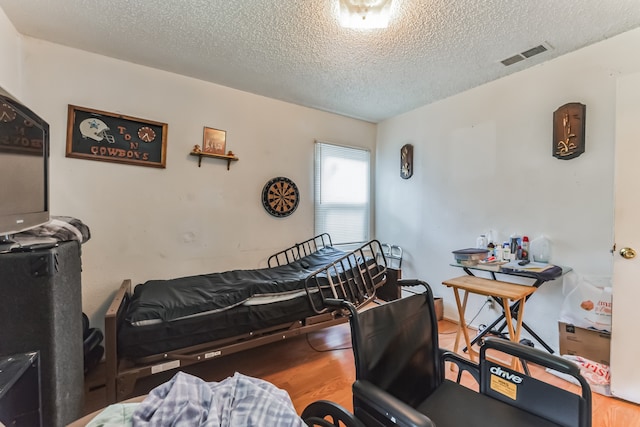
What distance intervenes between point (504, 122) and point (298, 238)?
7.93 feet

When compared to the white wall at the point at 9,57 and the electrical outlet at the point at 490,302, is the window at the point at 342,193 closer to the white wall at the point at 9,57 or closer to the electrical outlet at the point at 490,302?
the electrical outlet at the point at 490,302

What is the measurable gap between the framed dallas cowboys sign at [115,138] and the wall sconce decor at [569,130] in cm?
336

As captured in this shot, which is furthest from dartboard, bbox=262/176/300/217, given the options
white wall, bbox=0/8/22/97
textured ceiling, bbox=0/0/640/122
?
white wall, bbox=0/8/22/97

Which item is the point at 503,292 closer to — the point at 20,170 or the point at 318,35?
the point at 318,35

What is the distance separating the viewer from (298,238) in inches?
132

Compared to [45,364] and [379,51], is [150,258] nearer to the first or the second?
[45,364]

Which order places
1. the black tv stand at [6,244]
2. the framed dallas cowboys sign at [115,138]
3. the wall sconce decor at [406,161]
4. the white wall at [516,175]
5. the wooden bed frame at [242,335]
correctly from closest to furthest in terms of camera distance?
1. the black tv stand at [6,244]
2. the wooden bed frame at [242,335]
3. the white wall at [516,175]
4. the framed dallas cowboys sign at [115,138]
5. the wall sconce decor at [406,161]

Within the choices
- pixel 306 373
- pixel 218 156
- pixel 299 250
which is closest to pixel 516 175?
pixel 299 250

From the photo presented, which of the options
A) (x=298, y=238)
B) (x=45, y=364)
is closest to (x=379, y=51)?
(x=298, y=238)

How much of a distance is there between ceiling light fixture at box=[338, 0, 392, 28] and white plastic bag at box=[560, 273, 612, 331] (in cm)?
238

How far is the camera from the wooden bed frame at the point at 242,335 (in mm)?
1560

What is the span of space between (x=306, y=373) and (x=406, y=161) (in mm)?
2626

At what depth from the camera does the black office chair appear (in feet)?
3.30

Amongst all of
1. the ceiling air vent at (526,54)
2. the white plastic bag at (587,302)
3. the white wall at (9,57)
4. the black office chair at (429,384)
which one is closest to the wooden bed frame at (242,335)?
the black office chair at (429,384)
